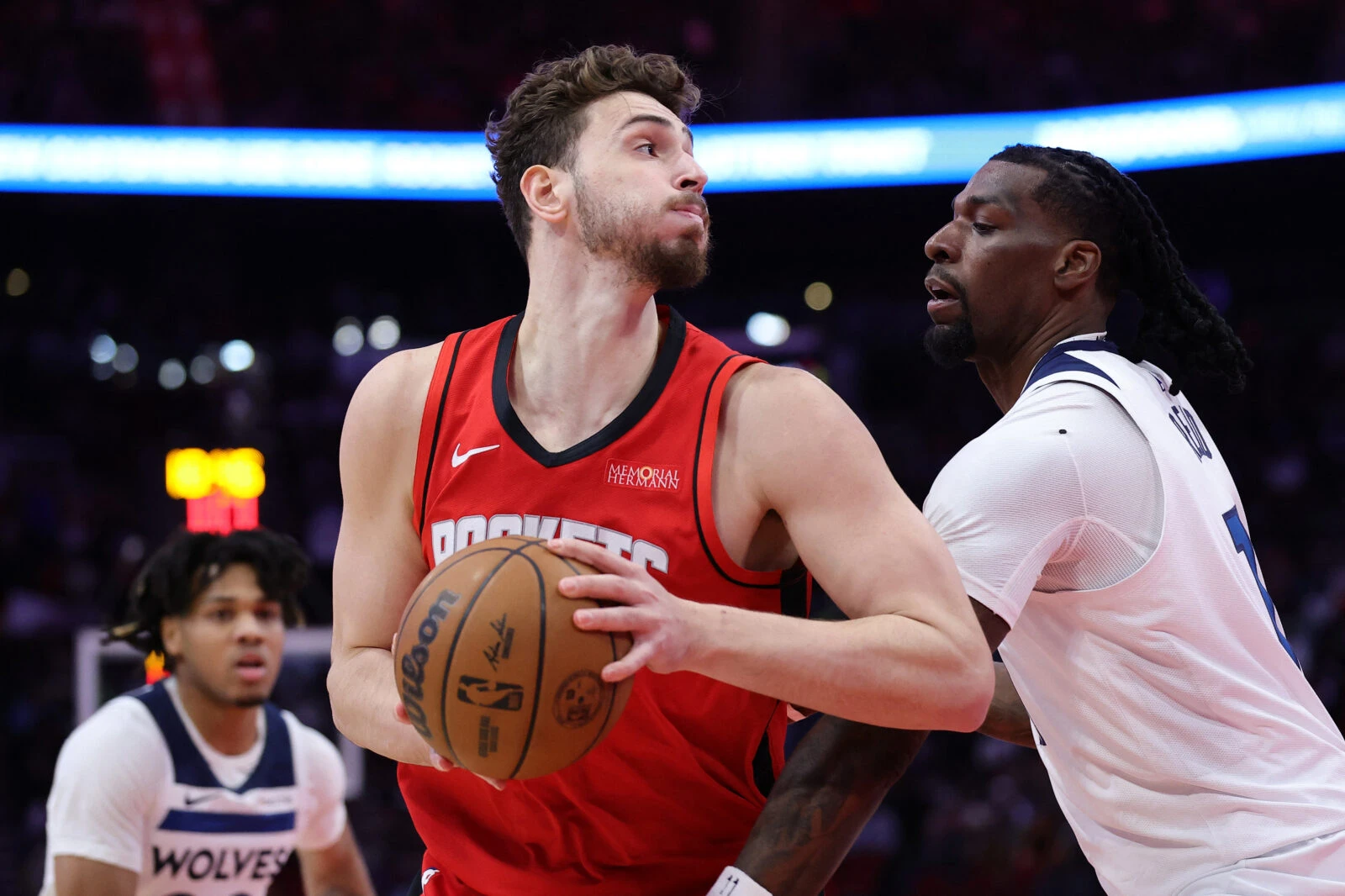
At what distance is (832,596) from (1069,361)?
0.83m

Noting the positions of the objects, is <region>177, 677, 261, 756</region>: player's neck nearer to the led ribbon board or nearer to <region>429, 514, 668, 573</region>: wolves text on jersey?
<region>429, 514, 668, 573</region>: wolves text on jersey

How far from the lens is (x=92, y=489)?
540 inches

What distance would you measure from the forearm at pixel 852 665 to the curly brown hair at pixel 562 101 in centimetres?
118

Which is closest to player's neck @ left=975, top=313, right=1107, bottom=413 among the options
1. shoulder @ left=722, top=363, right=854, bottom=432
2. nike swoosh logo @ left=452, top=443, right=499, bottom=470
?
shoulder @ left=722, top=363, right=854, bottom=432

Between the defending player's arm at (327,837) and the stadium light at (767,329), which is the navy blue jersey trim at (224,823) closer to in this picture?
the defending player's arm at (327,837)

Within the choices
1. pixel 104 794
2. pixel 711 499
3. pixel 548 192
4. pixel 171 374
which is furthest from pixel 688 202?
pixel 171 374

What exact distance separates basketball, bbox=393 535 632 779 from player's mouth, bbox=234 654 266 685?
131 inches

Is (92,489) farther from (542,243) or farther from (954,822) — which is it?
(542,243)

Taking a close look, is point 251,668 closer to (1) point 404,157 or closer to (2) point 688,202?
(2) point 688,202

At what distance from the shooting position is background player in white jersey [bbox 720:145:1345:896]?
2410mm

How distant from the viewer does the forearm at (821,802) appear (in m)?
2.33

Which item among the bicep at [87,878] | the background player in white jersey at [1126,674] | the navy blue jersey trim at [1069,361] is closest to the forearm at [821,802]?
the background player in white jersey at [1126,674]

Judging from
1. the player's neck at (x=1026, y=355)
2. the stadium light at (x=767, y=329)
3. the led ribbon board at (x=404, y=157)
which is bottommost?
the player's neck at (x=1026, y=355)

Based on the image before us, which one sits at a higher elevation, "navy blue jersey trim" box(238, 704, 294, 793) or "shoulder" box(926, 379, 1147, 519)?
"shoulder" box(926, 379, 1147, 519)
